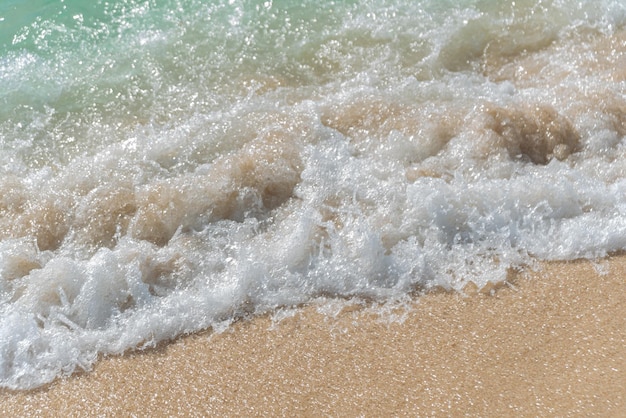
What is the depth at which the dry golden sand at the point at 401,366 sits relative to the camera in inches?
89.6

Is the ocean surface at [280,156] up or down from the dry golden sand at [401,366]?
up

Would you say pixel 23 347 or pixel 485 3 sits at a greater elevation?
pixel 485 3

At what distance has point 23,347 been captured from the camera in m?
2.55

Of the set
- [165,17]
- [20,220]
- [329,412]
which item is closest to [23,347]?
[20,220]

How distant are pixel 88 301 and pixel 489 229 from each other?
1.76 meters

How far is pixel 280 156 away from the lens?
3.26m

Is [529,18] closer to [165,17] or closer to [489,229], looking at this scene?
[489,229]

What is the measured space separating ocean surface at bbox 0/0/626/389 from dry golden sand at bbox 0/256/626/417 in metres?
0.12

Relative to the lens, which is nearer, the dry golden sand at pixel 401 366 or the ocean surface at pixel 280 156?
the dry golden sand at pixel 401 366

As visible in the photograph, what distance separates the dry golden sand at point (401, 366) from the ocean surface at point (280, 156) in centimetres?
12

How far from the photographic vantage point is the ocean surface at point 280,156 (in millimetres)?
2732

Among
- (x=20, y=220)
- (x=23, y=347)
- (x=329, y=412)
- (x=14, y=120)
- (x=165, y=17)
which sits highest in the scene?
(x=165, y=17)

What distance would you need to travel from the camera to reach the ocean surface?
2.73m

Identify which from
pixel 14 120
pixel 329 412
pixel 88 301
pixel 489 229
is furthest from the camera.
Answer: pixel 14 120
